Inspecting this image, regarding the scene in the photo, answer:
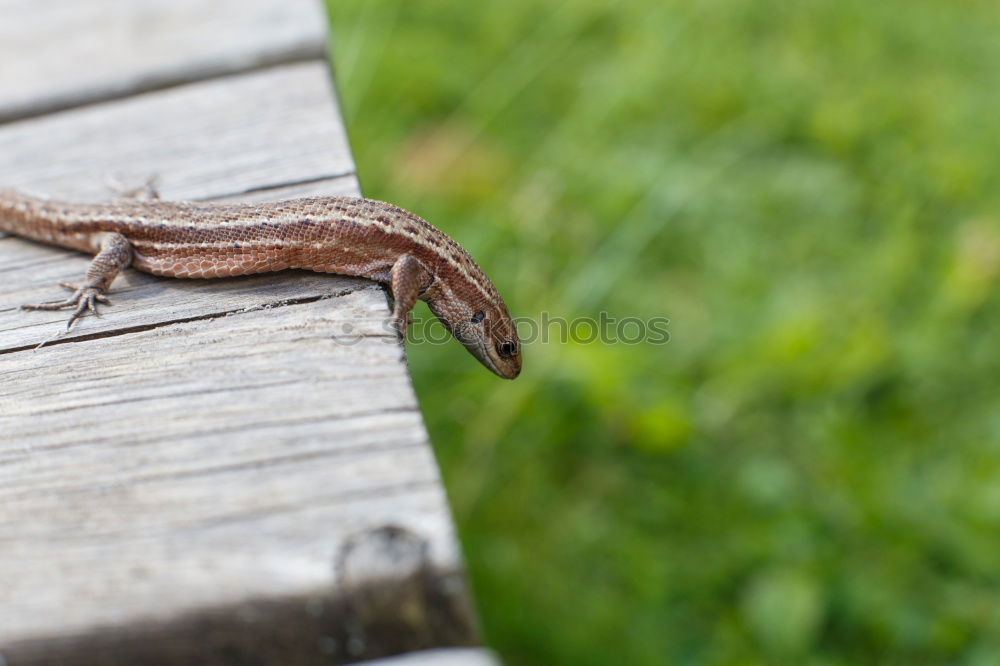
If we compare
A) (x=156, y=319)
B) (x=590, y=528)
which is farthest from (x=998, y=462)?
(x=156, y=319)

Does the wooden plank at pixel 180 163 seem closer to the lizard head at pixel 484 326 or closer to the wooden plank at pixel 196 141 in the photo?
the wooden plank at pixel 196 141

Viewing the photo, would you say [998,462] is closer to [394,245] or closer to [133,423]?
[394,245]

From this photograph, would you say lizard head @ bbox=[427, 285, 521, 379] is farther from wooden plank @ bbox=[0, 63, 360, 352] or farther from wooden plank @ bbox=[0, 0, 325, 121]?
wooden plank @ bbox=[0, 0, 325, 121]

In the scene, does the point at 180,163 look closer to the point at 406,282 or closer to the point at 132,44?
the point at 406,282

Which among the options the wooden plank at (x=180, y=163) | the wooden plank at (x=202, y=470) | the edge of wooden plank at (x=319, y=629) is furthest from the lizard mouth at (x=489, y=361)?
the edge of wooden plank at (x=319, y=629)

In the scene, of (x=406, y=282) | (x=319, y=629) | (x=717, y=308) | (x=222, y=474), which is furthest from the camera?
(x=717, y=308)

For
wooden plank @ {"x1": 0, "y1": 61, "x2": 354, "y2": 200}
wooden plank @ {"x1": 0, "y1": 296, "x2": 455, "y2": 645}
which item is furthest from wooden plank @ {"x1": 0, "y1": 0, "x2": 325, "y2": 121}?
wooden plank @ {"x1": 0, "y1": 296, "x2": 455, "y2": 645}

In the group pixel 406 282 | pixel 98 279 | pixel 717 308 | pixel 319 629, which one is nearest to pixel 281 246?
pixel 406 282

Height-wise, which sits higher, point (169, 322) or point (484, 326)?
point (484, 326)
